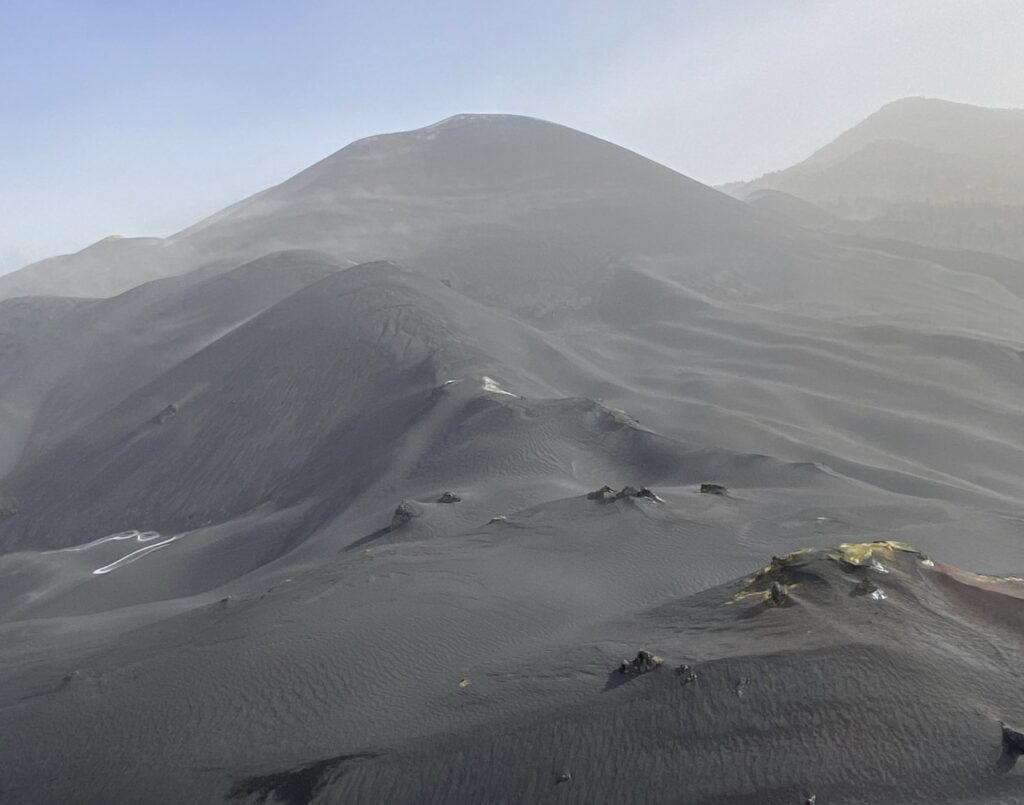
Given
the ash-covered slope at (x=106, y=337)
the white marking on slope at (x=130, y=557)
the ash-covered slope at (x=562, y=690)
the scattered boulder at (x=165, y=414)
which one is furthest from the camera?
the ash-covered slope at (x=106, y=337)

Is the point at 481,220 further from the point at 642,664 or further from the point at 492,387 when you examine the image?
the point at 642,664

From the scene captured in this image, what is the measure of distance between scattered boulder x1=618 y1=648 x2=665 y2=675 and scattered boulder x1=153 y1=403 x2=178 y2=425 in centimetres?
2351

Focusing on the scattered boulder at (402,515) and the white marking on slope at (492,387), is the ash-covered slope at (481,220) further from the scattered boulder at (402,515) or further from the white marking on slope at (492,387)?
the scattered boulder at (402,515)

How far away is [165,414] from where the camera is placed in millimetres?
28406

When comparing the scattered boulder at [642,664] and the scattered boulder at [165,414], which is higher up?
the scattered boulder at [642,664]

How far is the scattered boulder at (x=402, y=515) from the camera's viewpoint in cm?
1424

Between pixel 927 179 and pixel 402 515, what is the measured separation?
79.4 metres

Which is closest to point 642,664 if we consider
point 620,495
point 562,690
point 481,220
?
point 562,690

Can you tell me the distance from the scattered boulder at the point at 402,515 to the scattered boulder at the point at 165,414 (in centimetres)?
1617

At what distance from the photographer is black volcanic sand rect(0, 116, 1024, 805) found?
6.98 meters

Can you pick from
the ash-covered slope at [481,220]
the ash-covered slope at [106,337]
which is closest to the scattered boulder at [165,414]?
the ash-covered slope at [106,337]

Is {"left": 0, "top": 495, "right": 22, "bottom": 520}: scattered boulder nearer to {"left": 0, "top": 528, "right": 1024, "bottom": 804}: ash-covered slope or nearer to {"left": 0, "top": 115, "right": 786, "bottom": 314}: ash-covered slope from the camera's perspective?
{"left": 0, "top": 528, "right": 1024, "bottom": 804}: ash-covered slope

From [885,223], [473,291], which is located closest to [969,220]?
[885,223]

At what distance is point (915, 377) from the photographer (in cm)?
2920
